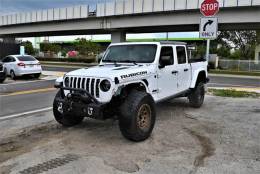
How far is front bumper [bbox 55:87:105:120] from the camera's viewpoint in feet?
20.1

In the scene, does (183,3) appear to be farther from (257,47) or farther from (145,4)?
(257,47)

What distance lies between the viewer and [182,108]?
9891 millimetres

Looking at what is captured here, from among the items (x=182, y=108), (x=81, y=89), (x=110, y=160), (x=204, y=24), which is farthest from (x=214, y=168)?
(x=204, y=24)

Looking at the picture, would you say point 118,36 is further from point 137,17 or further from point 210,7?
point 210,7

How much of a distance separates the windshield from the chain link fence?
3123 cm

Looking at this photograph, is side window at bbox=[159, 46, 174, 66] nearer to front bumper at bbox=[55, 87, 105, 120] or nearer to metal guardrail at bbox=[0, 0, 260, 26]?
front bumper at bbox=[55, 87, 105, 120]

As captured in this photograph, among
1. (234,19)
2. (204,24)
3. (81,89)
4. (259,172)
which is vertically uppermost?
(234,19)

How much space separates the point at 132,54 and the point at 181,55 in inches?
65.8

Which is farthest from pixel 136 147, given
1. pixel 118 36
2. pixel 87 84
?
pixel 118 36

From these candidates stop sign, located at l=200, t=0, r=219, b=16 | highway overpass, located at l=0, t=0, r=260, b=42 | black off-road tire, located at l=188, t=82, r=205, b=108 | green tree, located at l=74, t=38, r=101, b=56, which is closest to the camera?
black off-road tire, located at l=188, t=82, r=205, b=108

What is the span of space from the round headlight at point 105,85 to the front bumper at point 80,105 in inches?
10.3

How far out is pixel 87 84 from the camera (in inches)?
253

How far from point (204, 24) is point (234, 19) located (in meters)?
17.4

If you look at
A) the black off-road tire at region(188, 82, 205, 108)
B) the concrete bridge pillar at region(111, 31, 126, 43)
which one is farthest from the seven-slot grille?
the concrete bridge pillar at region(111, 31, 126, 43)
